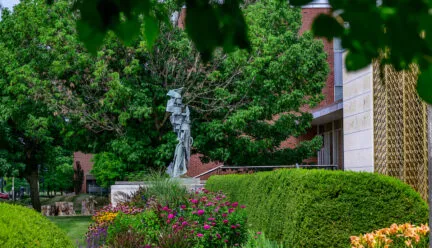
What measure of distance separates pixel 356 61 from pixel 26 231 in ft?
20.3

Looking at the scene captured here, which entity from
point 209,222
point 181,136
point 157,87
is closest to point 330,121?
point 157,87

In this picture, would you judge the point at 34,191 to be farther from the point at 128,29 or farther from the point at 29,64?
the point at 128,29

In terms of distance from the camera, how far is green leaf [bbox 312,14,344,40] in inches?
57.2

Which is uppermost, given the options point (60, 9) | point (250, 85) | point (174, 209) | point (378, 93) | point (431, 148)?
point (60, 9)

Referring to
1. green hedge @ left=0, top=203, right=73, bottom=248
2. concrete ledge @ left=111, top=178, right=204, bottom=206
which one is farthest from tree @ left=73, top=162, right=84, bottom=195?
green hedge @ left=0, top=203, right=73, bottom=248

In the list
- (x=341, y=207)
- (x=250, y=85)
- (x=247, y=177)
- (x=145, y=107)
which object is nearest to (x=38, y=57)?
(x=145, y=107)

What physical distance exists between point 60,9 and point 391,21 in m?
26.8

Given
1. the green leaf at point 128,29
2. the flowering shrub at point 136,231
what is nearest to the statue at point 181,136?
the flowering shrub at point 136,231

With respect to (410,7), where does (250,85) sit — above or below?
above

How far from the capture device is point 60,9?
88.9 ft

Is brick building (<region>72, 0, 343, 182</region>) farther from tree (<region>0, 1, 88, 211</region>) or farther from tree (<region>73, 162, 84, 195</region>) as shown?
tree (<region>73, 162, 84, 195</region>)

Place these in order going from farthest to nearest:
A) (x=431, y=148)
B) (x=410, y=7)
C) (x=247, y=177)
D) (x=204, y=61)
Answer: (x=247, y=177)
(x=431, y=148)
(x=204, y=61)
(x=410, y=7)

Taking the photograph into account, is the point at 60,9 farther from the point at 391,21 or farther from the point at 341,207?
the point at 391,21

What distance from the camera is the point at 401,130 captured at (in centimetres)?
1336
